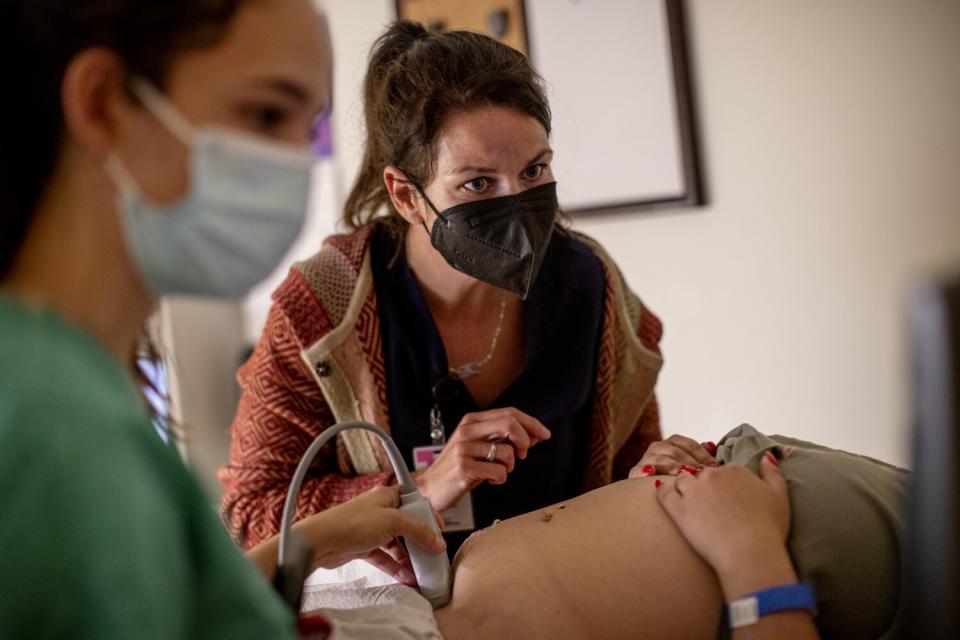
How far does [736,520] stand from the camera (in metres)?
1.12

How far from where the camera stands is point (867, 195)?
7.53 feet

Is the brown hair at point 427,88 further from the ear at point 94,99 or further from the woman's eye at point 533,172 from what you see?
the ear at point 94,99

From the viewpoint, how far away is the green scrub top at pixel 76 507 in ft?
1.86

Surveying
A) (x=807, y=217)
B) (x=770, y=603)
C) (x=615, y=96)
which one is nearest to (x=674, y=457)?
(x=770, y=603)

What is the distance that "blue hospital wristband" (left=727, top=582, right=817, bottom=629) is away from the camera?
1027 millimetres

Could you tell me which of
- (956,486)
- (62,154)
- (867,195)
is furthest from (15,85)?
(867,195)

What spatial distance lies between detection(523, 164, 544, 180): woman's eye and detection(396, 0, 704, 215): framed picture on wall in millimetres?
1093

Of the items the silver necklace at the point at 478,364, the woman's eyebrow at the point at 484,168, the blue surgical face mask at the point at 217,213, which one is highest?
the woman's eyebrow at the point at 484,168

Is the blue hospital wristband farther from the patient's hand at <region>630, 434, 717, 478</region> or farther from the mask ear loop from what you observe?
the mask ear loop

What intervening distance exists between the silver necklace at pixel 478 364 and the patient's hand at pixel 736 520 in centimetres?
49

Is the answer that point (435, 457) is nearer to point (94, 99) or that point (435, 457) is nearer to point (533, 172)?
point (533, 172)

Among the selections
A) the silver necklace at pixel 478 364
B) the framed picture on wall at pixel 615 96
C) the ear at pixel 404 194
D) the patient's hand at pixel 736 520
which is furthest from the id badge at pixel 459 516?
the framed picture on wall at pixel 615 96

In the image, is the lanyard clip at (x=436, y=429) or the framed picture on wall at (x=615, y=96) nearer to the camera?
the lanyard clip at (x=436, y=429)

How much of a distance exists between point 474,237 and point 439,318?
23cm
